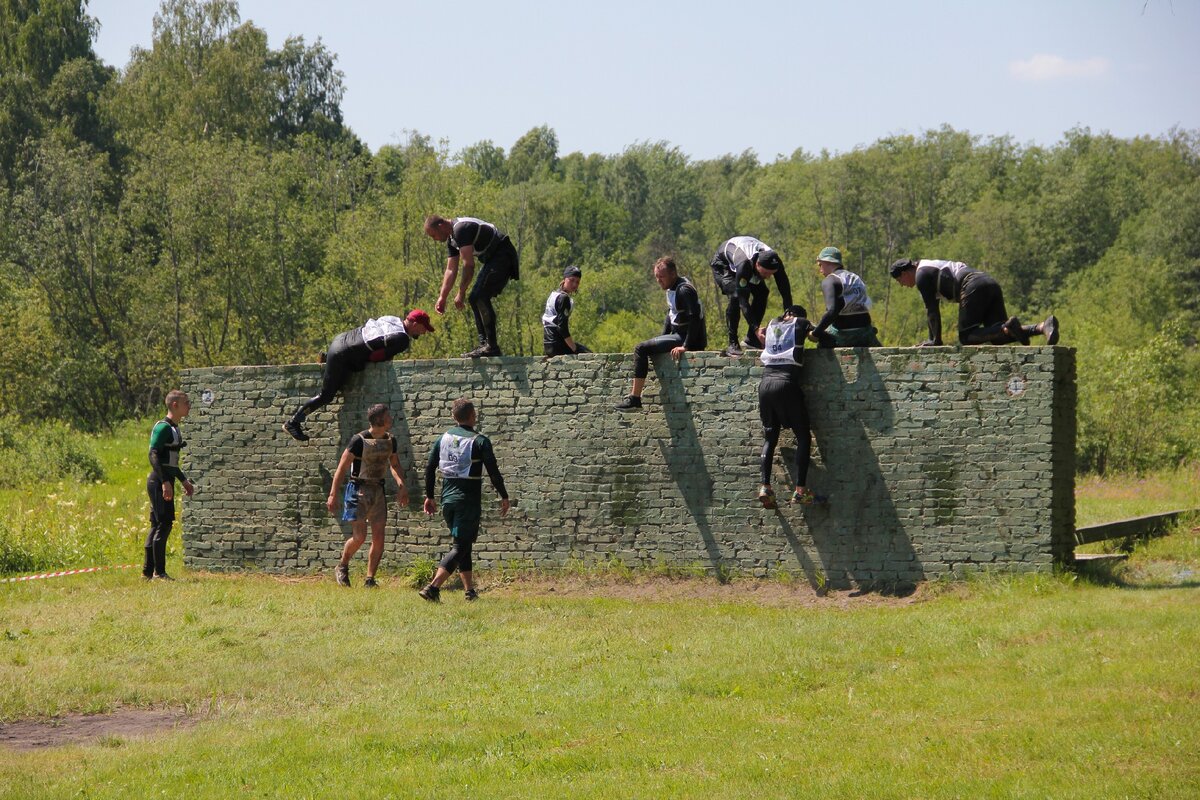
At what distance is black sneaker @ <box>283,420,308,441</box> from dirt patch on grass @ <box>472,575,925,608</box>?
2751mm

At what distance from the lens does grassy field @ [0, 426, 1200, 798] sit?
6.75m

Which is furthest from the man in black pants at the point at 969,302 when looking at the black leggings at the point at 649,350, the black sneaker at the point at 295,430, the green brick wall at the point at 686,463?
the black sneaker at the point at 295,430

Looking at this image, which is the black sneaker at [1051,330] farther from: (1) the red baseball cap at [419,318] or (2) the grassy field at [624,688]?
(1) the red baseball cap at [419,318]

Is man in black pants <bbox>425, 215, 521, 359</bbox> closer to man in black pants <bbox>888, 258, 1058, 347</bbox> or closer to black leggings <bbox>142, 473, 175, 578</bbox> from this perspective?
black leggings <bbox>142, 473, 175, 578</bbox>

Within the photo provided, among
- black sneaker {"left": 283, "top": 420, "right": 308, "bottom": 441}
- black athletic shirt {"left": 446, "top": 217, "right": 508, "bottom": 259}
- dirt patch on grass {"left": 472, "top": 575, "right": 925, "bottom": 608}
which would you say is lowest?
dirt patch on grass {"left": 472, "top": 575, "right": 925, "bottom": 608}

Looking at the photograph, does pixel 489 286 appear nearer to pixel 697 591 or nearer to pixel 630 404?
pixel 630 404

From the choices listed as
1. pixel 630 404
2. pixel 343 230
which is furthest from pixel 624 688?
pixel 343 230

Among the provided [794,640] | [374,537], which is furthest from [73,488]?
[794,640]

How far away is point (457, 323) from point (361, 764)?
107 feet

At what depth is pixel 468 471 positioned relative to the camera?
11969 millimetres

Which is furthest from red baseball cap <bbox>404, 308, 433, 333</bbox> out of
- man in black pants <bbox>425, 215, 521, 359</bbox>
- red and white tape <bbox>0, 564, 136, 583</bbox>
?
red and white tape <bbox>0, 564, 136, 583</bbox>

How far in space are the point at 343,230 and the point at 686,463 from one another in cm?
3280

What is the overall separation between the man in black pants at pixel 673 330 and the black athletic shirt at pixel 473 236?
187 centimetres

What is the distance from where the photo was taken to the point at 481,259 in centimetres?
1388
